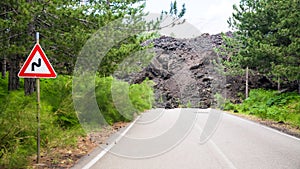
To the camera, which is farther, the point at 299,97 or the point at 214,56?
the point at 214,56

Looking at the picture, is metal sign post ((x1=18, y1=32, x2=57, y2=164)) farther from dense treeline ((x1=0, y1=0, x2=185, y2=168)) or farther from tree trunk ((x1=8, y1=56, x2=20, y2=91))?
tree trunk ((x1=8, y1=56, x2=20, y2=91))

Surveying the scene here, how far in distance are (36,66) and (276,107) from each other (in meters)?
21.2

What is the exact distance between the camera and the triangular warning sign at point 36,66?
8.16m

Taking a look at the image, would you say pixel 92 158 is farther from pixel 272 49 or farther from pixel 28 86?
pixel 272 49

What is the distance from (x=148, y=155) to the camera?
357 inches

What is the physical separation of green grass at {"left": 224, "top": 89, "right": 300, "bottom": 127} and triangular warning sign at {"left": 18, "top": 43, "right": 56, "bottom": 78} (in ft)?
42.6

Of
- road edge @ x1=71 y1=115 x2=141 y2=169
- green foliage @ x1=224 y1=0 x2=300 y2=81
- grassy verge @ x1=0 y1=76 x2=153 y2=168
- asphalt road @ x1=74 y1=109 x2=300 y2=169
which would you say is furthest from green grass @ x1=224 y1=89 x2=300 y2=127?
grassy verge @ x1=0 y1=76 x2=153 y2=168

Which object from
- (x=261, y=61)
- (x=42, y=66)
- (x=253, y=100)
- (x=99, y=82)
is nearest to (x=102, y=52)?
(x=99, y=82)

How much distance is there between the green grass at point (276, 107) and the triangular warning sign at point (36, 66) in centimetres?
1297

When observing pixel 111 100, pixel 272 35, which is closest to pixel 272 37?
pixel 272 35

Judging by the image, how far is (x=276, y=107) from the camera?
25641mm

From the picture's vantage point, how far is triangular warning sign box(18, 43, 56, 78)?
8.16 meters

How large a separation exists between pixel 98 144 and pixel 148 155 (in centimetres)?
267

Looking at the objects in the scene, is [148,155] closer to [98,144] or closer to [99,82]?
[98,144]
